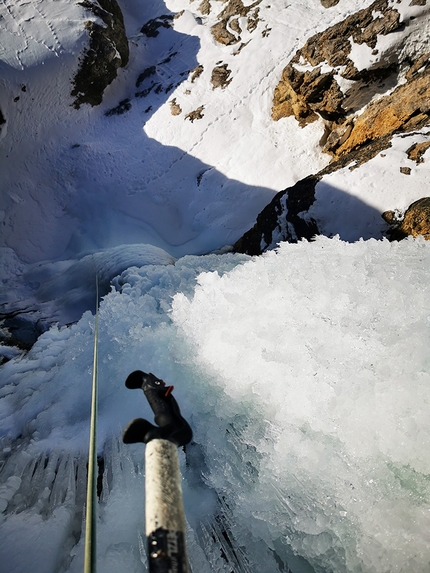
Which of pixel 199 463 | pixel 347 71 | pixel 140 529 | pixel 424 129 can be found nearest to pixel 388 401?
pixel 199 463

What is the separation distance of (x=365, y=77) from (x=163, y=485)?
9.61 meters

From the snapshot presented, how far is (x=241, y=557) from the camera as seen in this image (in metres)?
1.86

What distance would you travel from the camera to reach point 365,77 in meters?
7.70

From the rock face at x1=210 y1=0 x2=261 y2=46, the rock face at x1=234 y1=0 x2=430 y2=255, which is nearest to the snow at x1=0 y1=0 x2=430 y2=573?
the rock face at x1=234 y1=0 x2=430 y2=255

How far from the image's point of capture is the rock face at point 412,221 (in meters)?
4.28

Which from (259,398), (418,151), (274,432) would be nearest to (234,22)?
(418,151)

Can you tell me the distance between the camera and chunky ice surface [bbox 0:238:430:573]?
171 centimetres

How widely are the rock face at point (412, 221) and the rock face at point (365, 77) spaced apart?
248 cm

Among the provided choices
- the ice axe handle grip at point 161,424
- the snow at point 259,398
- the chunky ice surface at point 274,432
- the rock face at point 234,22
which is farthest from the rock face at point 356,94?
the rock face at point 234,22

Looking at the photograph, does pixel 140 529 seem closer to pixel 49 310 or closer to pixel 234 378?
pixel 234 378

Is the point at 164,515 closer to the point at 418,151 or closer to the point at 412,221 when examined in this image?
the point at 412,221

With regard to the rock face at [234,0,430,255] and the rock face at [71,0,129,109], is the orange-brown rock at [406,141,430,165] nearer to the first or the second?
the rock face at [234,0,430,255]

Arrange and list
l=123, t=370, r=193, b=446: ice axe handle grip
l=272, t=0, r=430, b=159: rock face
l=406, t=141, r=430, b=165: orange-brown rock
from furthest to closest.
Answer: l=272, t=0, r=430, b=159: rock face
l=406, t=141, r=430, b=165: orange-brown rock
l=123, t=370, r=193, b=446: ice axe handle grip

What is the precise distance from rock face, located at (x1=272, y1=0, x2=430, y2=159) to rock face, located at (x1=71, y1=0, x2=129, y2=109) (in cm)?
776
